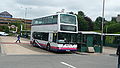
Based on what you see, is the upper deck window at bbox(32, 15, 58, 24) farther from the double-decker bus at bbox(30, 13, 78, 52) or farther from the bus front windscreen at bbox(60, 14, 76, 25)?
the bus front windscreen at bbox(60, 14, 76, 25)

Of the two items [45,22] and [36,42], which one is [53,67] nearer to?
[45,22]

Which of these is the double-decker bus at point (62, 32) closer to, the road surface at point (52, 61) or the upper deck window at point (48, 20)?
the upper deck window at point (48, 20)

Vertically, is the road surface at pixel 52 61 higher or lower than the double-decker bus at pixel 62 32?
lower

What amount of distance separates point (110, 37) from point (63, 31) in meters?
19.8

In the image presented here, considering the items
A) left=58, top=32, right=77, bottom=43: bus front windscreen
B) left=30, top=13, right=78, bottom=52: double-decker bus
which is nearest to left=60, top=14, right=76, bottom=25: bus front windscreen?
left=30, top=13, right=78, bottom=52: double-decker bus

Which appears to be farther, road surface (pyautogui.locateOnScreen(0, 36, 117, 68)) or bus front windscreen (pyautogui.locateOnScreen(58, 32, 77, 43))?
bus front windscreen (pyautogui.locateOnScreen(58, 32, 77, 43))

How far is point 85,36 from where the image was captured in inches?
1039

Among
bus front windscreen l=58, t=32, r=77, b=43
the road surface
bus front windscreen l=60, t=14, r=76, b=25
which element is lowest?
the road surface

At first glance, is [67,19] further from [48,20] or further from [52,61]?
[52,61]

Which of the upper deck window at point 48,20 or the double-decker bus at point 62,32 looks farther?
the upper deck window at point 48,20

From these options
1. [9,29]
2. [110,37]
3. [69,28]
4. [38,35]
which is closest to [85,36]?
[69,28]

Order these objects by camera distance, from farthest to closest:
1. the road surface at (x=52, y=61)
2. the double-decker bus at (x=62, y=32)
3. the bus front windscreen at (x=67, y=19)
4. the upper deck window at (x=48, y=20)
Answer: the upper deck window at (x=48, y=20) < the bus front windscreen at (x=67, y=19) < the double-decker bus at (x=62, y=32) < the road surface at (x=52, y=61)

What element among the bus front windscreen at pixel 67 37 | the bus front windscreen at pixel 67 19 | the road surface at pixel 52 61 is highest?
the bus front windscreen at pixel 67 19

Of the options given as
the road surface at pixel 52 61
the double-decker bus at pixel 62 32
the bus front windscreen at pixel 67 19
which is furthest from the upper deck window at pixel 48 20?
the road surface at pixel 52 61
